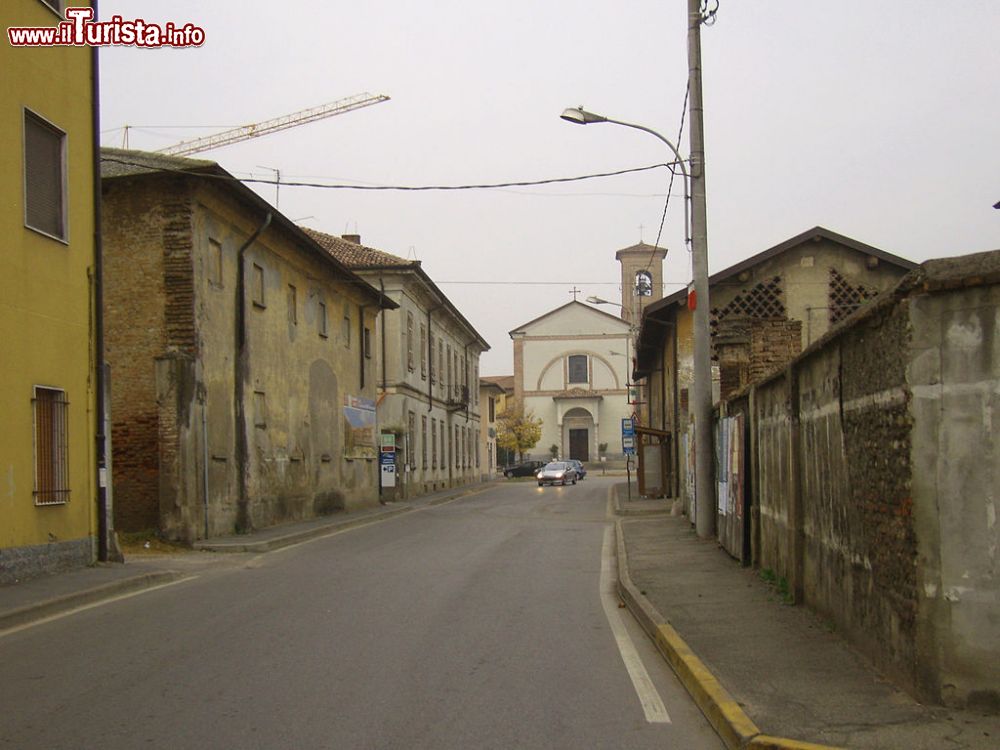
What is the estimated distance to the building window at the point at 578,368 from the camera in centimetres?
8681

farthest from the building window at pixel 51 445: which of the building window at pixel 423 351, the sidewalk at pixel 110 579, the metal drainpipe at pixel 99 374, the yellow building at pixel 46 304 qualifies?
the building window at pixel 423 351

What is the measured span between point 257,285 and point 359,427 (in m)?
10.8

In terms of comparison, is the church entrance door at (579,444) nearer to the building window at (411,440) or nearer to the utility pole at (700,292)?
the building window at (411,440)

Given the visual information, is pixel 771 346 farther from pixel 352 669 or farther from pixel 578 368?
pixel 578 368

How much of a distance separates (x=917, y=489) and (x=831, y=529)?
261 centimetres

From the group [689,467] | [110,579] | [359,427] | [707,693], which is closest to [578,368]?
[359,427]

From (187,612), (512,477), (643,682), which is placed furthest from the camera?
(512,477)

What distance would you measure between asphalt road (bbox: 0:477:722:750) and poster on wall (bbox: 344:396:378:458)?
58.8 ft

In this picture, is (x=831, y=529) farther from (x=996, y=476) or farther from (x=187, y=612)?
(x=187, y=612)

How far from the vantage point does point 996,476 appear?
5.97m

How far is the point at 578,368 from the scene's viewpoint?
→ 87000 mm

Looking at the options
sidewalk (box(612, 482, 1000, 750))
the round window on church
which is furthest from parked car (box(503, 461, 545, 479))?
sidewalk (box(612, 482, 1000, 750))

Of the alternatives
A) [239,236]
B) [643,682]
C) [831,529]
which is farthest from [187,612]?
[239,236]

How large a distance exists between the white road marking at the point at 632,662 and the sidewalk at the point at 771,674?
227mm
